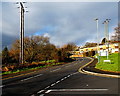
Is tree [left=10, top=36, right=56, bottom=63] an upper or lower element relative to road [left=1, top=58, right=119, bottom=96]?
upper

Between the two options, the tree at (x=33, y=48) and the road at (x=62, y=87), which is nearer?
the road at (x=62, y=87)

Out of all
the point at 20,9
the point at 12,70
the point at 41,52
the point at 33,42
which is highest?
the point at 20,9

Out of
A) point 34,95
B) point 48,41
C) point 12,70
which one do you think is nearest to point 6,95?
point 34,95

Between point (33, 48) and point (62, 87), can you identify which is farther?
point (33, 48)

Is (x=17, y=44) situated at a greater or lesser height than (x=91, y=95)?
greater

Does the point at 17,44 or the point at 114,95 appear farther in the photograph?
the point at 17,44

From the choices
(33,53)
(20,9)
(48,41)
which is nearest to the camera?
(20,9)

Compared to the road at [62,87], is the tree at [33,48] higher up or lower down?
higher up

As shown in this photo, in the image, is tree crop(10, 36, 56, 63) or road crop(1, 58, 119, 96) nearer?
road crop(1, 58, 119, 96)

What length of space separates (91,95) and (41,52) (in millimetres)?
31773

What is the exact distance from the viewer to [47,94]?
684 centimetres

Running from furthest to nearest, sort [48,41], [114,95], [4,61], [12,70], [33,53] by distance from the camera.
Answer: [48,41] < [33,53] < [4,61] < [12,70] < [114,95]

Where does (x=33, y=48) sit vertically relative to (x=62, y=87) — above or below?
above

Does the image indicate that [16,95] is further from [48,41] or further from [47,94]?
[48,41]
